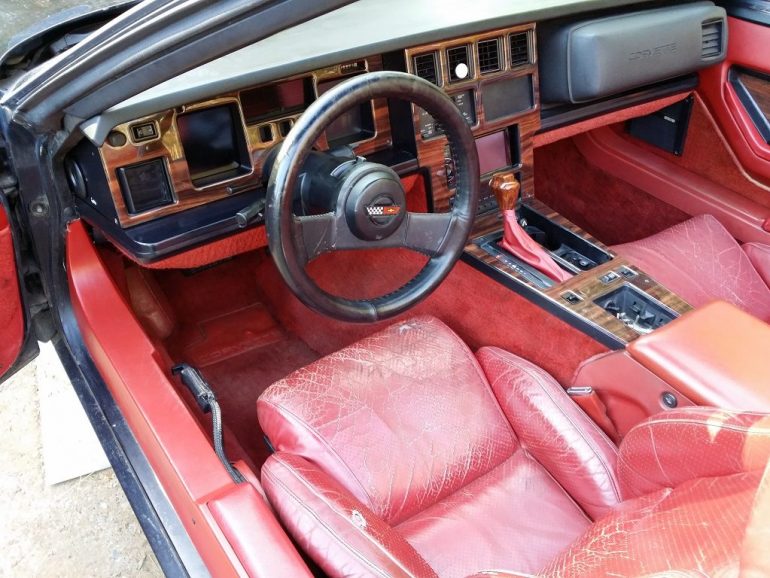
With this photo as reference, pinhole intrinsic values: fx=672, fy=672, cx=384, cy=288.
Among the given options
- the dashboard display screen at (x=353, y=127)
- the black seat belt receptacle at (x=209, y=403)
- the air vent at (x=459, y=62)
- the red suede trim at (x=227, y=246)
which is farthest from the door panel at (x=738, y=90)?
the black seat belt receptacle at (x=209, y=403)

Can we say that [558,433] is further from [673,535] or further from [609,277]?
[673,535]

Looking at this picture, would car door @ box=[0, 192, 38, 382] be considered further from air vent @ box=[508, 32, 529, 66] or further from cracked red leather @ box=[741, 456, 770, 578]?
cracked red leather @ box=[741, 456, 770, 578]

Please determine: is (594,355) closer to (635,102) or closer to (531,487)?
(531,487)

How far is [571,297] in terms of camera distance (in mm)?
1492

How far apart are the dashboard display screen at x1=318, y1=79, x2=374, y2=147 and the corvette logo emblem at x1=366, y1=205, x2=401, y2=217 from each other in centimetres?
46

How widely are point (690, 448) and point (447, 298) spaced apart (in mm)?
841

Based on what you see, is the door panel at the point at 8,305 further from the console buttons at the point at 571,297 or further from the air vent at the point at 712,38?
the air vent at the point at 712,38

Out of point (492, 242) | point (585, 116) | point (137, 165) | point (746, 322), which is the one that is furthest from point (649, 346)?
point (137, 165)

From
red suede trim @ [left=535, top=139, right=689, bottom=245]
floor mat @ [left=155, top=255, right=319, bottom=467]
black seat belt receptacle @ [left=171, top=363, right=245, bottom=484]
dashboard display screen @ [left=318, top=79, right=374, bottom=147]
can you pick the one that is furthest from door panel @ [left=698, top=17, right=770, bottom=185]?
black seat belt receptacle @ [left=171, top=363, right=245, bottom=484]

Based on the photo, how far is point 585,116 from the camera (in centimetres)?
192

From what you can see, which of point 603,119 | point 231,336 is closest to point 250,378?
point 231,336

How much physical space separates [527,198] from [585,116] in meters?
0.31

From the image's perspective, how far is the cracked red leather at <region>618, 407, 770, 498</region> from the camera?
2.85 ft

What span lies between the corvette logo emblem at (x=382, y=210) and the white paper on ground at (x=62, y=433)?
51.6 inches
